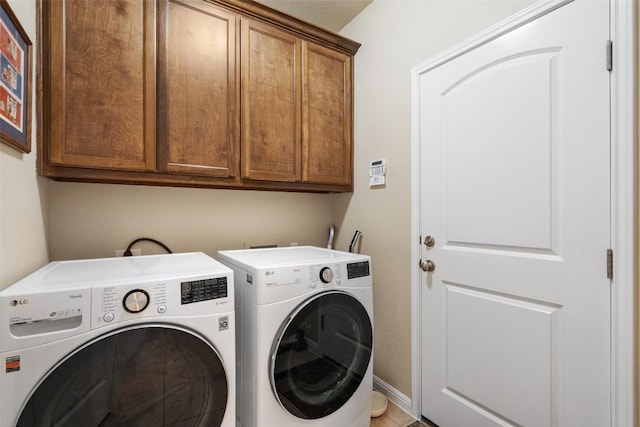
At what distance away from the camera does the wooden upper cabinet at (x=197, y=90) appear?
5.03 ft

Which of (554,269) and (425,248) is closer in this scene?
(554,269)

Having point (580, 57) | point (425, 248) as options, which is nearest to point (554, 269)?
point (425, 248)

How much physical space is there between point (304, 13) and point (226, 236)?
164cm

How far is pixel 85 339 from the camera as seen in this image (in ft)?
3.09

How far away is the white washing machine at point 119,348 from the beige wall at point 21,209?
78 millimetres

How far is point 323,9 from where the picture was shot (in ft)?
6.89

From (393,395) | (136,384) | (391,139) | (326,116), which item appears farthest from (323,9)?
(393,395)

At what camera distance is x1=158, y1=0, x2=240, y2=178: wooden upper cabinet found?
1.53 meters

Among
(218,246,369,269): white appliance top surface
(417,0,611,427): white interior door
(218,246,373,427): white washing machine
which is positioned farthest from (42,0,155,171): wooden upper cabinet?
(417,0,611,427): white interior door

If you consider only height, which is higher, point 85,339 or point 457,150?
point 457,150

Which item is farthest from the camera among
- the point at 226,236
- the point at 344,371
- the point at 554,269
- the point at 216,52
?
the point at 226,236

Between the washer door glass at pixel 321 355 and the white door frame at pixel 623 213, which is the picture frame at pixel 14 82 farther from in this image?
the white door frame at pixel 623 213

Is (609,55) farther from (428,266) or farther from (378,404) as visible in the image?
(378,404)

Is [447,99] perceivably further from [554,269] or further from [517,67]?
[554,269]
